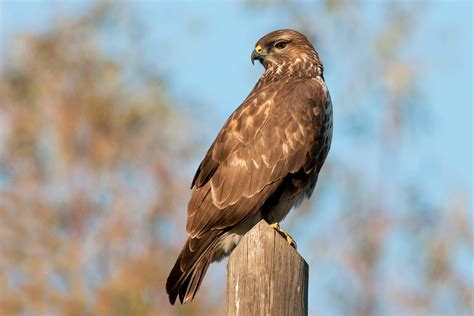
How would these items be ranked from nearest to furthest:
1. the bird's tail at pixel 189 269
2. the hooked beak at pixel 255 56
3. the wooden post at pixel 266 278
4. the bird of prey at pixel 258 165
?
the wooden post at pixel 266 278
the bird's tail at pixel 189 269
the bird of prey at pixel 258 165
the hooked beak at pixel 255 56

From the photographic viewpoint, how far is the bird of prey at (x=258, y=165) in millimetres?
6398

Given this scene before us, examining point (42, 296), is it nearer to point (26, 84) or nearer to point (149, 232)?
point (149, 232)

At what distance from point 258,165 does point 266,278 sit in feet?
6.79

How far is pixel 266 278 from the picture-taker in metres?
4.59

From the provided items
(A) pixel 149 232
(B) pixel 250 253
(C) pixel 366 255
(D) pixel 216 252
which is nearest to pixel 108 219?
(A) pixel 149 232

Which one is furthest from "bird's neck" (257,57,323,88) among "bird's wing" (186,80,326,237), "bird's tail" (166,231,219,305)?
"bird's tail" (166,231,219,305)

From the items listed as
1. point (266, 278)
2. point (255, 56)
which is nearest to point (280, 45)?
point (255, 56)

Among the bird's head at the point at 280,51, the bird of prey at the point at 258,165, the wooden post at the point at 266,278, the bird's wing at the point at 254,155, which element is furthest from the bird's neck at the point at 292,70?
the wooden post at the point at 266,278

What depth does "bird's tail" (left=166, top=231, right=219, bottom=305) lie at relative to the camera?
5.98 meters

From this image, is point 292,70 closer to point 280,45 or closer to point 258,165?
point 280,45

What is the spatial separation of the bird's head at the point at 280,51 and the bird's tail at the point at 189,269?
173cm

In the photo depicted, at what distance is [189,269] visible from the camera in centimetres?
604

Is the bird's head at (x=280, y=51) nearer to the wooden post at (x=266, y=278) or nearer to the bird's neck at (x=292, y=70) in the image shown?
the bird's neck at (x=292, y=70)

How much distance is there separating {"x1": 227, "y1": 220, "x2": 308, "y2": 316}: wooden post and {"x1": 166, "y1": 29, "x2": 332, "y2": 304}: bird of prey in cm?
149
